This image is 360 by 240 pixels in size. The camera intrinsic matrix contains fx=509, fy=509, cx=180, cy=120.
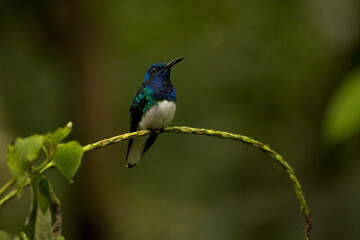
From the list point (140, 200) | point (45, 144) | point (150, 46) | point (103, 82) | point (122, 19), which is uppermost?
point (122, 19)

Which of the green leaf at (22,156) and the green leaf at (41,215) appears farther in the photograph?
the green leaf at (41,215)

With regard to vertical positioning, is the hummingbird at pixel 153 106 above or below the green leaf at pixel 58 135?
above

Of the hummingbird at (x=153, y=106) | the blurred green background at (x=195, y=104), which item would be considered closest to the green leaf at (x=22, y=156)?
the hummingbird at (x=153, y=106)

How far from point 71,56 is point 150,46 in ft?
3.91

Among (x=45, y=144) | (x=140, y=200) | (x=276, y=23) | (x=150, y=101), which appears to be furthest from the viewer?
(x=140, y=200)

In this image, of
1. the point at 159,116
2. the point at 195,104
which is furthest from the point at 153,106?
the point at 195,104

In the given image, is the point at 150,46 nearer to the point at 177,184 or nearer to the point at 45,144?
the point at 177,184

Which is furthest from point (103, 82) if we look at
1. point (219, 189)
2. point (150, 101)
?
point (150, 101)

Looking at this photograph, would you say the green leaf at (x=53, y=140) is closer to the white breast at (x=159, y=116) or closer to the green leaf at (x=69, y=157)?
the green leaf at (x=69, y=157)

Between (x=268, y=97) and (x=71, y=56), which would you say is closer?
(x=71, y=56)

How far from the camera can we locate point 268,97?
23.9 ft

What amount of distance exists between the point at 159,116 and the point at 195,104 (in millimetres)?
5078

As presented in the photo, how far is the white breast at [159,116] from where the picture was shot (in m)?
3.10

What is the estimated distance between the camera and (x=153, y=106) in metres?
3.22
